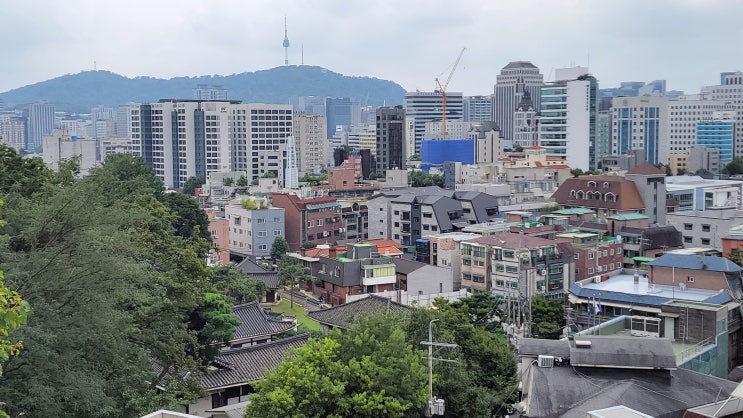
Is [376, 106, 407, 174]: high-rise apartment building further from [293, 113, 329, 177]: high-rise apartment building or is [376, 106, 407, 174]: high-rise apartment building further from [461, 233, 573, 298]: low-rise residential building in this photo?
[461, 233, 573, 298]: low-rise residential building

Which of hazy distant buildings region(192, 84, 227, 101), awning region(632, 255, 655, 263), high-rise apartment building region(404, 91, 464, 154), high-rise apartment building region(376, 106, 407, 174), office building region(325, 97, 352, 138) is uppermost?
hazy distant buildings region(192, 84, 227, 101)

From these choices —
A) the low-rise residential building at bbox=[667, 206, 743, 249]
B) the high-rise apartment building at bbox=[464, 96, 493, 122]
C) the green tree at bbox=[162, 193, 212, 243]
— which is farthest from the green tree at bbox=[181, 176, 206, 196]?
the high-rise apartment building at bbox=[464, 96, 493, 122]

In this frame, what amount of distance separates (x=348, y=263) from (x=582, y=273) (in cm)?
688

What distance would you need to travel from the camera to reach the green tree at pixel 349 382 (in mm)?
8984

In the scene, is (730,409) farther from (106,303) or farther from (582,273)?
(582,273)

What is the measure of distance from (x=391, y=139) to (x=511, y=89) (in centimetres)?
4259

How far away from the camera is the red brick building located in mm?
32531

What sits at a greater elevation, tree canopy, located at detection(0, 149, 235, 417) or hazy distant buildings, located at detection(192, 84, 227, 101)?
hazy distant buildings, located at detection(192, 84, 227, 101)

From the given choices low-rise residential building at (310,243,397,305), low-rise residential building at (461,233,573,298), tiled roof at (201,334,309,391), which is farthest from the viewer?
low-rise residential building at (310,243,397,305)

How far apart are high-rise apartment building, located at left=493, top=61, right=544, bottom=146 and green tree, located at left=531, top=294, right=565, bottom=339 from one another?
8183 centimetres

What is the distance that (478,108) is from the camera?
112688mm

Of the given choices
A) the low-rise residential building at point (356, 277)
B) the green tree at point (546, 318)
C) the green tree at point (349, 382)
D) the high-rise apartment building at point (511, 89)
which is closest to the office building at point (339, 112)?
the high-rise apartment building at point (511, 89)

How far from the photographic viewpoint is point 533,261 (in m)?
22.8

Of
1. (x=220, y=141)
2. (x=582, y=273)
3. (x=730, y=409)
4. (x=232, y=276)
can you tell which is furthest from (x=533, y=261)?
(x=220, y=141)
